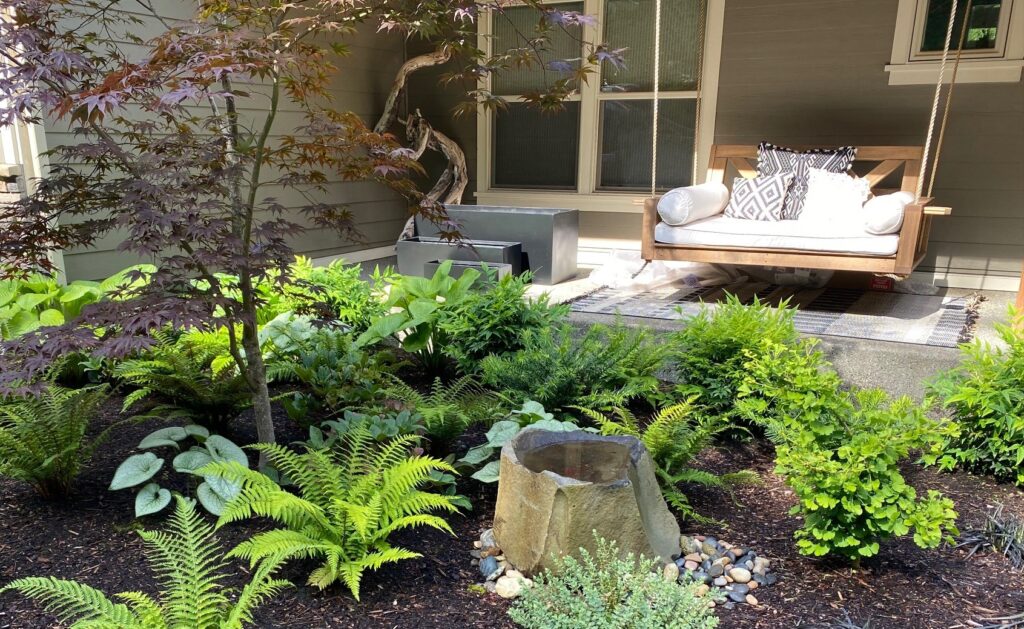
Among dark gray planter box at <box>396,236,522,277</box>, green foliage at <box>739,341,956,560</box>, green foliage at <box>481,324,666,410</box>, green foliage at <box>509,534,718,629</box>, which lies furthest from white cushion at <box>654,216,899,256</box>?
green foliage at <box>509,534,718,629</box>

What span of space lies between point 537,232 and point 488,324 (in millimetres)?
2070

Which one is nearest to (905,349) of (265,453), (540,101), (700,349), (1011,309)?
(1011,309)

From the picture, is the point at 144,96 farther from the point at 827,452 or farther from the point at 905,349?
the point at 905,349

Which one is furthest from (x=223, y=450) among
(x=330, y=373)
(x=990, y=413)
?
(x=990, y=413)

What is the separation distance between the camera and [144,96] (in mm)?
1754

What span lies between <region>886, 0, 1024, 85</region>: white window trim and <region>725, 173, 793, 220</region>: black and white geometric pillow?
1086 mm

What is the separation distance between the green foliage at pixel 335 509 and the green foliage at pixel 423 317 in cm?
112

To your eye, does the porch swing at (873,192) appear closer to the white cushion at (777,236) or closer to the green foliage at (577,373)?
the white cushion at (777,236)

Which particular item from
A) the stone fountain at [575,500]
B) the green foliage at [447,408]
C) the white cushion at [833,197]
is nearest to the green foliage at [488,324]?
the green foliage at [447,408]

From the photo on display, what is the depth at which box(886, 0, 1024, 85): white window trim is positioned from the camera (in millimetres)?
4656

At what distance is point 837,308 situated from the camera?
4.40 metres

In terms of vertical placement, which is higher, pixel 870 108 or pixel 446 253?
pixel 870 108

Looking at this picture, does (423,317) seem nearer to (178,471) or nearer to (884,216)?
(178,471)

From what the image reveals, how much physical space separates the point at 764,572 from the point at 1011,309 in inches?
58.9
